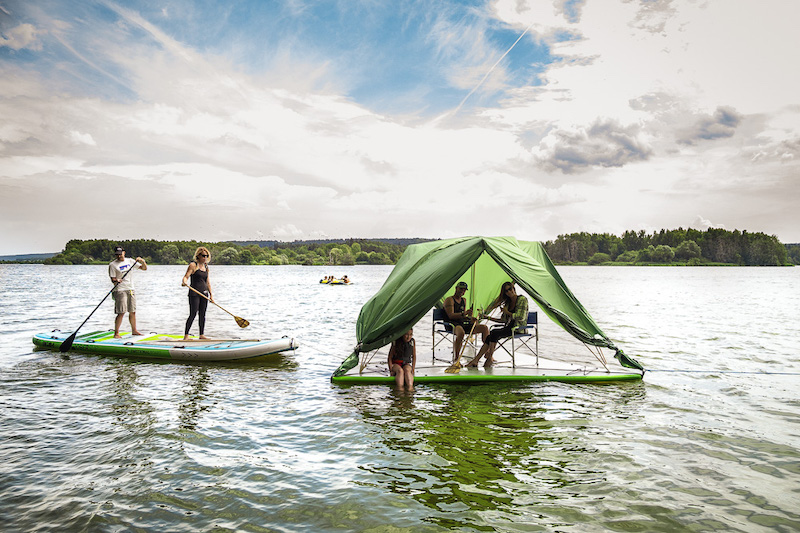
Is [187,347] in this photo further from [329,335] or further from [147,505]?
[147,505]

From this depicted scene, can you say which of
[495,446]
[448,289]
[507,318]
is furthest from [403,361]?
[495,446]

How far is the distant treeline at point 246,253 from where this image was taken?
156125 millimetres

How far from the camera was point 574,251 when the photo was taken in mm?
168250

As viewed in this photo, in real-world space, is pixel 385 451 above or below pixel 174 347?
below

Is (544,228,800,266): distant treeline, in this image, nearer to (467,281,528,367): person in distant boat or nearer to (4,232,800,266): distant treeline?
(4,232,800,266): distant treeline

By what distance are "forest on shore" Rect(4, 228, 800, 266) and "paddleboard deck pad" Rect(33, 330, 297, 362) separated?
454 ft

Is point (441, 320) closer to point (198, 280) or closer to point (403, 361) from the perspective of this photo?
point (403, 361)

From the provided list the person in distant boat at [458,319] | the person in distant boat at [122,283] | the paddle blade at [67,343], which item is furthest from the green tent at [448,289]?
the paddle blade at [67,343]

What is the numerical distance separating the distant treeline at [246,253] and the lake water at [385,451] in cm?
14676

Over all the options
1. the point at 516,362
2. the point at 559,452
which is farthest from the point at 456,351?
the point at 559,452

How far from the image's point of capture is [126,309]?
639 inches

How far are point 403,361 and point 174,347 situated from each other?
750 cm

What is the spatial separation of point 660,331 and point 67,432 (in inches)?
885

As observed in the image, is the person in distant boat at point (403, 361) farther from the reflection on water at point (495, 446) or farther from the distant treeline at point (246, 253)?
the distant treeline at point (246, 253)
